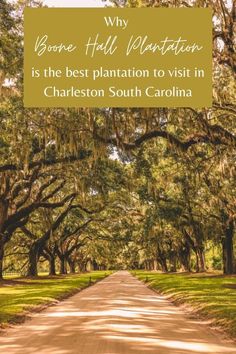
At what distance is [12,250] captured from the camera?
56.6 metres

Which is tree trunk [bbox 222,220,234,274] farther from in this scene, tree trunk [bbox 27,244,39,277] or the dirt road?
the dirt road

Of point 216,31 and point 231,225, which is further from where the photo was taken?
point 231,225

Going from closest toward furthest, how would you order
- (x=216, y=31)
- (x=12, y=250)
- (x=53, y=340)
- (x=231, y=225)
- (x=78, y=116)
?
(x=53, y=340) → (x=216, y=31) → (x=78, y=116) → (x=231, y=225) → (x=12, y=250)

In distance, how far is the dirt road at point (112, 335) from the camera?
8.70 m

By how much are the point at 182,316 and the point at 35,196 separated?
20532 mm

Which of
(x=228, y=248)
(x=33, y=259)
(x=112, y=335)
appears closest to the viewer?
(x=112, y=335)

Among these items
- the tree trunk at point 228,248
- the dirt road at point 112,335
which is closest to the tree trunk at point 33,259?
the tree trunk at point 228,248

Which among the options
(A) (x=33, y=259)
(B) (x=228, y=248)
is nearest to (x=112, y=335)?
(B) (x=228, y=248)

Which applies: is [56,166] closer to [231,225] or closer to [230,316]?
[230,316]

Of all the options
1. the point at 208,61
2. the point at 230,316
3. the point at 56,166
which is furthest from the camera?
the point at 56,166

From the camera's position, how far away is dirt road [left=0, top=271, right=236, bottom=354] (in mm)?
8695

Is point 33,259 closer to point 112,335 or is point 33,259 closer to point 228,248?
point 228,248

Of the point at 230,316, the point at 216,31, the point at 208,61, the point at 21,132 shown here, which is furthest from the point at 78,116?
the point at 230,316

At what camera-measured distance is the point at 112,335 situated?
10.1 metres
